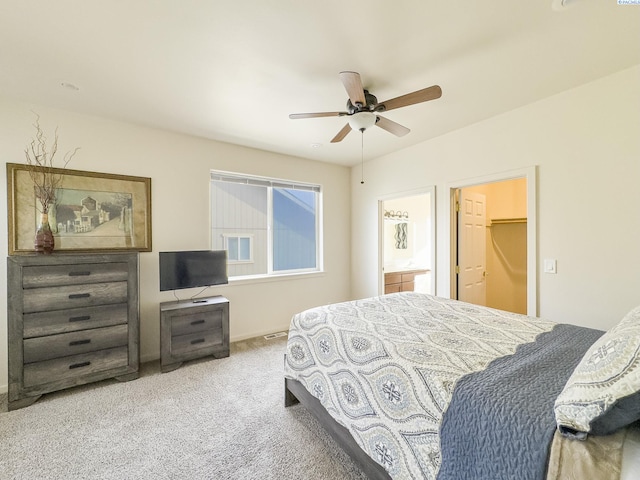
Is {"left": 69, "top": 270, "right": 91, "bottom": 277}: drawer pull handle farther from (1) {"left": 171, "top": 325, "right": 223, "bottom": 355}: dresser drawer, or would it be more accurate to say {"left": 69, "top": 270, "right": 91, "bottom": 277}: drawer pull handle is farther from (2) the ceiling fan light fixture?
(2) the ceiling fan light fixture

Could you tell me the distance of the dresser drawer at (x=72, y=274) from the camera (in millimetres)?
2229

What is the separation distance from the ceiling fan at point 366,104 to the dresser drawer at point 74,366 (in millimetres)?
2693

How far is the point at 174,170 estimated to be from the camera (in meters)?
3.23

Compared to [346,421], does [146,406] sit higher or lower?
lower

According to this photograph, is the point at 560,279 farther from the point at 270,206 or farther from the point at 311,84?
the point at 270,206

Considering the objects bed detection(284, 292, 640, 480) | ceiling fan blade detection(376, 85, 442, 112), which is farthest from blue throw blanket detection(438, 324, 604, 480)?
ceiling fan blade detection(376, 85, 442, 112)

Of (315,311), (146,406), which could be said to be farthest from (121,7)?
(146,406)

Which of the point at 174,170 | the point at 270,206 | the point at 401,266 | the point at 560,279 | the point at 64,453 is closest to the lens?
the point at 64,453

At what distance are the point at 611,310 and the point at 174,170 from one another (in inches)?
173

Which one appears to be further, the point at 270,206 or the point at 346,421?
the point at 270,206

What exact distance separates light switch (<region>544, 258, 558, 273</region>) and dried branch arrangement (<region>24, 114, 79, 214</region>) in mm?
4559

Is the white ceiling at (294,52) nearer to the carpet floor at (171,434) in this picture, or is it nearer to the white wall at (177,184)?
the white wall at (177,184)

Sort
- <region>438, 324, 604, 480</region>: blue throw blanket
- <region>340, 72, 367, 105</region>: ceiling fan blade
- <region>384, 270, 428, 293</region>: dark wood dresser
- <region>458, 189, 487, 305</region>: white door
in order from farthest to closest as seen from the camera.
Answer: <region>384, 270, 428, 293</region>: dark wood dresser → <region>458, 189, 487, 305</region>: white door → <region>340, 72, 367, 105</region>: ceiling fan blade → <region>438, 324, 604, 480</region>: blue throw blanket

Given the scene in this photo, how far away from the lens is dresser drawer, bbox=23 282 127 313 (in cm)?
223
